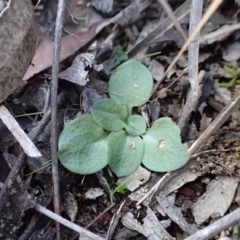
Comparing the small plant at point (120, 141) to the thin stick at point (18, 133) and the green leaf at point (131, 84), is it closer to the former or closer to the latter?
the green leaf at point (131, 84)

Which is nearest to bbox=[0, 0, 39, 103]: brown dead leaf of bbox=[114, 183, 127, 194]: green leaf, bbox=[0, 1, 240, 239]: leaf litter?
bbox=[0, 1, 240, 239]: leaf litter

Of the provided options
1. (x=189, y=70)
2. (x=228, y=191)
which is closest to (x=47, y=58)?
(x=189, y=70)

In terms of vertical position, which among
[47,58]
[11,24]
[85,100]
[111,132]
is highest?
[11,24]

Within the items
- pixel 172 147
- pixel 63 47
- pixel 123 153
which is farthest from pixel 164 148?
pixel 63 47

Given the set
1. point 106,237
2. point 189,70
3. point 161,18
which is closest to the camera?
point 106,237

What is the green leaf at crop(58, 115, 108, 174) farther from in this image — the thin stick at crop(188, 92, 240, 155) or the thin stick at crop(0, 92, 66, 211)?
the thin stick at crop(188, 92, 240, 155)

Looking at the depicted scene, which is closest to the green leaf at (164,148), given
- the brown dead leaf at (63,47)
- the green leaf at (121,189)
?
the green leaf at (121,189)

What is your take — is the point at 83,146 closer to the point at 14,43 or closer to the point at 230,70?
the point at 14,43

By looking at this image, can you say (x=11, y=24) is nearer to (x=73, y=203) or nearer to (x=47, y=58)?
(x=47, y=58)
